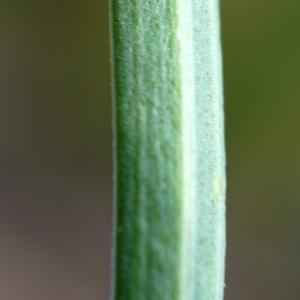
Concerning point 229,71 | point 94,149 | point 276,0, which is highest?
point 276,0

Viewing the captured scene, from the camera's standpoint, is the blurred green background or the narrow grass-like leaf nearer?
the narrow grass-like leaf

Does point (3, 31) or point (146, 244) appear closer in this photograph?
point (146, 244)

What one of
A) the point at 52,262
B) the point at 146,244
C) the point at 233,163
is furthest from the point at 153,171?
the point at 52,262

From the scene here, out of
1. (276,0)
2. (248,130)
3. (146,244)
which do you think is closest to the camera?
(146,244)

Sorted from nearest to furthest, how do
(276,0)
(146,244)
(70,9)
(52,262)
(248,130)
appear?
(146,244), (276,0), (248,130), (70,9), (52,262)

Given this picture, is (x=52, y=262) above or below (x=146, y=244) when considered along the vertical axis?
below

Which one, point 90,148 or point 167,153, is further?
point 90,148

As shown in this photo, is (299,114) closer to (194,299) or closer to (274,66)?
(274,66)

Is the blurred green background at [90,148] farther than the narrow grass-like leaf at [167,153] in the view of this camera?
Yes
